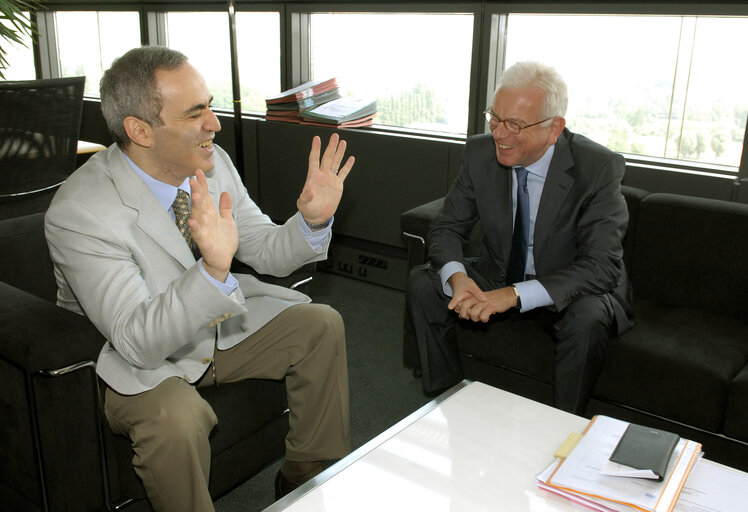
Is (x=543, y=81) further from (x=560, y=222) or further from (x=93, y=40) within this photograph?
(x=93, y=40)

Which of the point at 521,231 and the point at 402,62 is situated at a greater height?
the point at 402,62

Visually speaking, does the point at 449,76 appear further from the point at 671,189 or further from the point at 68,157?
the point at 68,157

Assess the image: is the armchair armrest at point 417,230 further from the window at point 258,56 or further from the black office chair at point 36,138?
the window at point 258,56

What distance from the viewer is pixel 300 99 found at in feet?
12.1

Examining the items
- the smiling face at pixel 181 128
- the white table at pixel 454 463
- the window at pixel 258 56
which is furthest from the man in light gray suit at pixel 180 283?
the window at pixel 258 56

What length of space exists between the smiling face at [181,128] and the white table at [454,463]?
88cm

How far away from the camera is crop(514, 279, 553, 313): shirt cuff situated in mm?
2156

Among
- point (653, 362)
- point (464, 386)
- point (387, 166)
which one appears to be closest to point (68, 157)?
point (387, 166)

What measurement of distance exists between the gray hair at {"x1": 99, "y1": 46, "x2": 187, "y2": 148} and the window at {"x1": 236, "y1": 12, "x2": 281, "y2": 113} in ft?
7.75

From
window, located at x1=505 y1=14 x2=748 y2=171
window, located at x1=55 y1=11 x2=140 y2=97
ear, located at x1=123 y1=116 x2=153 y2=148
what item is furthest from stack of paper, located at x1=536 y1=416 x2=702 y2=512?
window, located at x1=55 y1=11 x2=140 y2=97

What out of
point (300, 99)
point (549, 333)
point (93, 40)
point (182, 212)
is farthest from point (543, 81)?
point (93, 40)

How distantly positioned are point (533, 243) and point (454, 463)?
1094mm

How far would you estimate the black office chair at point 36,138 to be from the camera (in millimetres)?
2707

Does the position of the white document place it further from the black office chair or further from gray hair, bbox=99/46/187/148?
the black office chair
